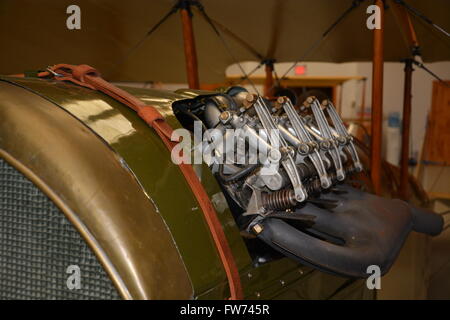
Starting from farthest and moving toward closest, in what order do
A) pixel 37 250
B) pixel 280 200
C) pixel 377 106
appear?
1. pixel 377 106
2. pixel 280 200
3. pixel 37 250

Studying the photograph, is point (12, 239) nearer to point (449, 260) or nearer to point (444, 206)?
point (449, 260)

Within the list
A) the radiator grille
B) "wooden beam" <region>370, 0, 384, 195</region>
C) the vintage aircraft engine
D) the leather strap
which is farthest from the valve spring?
"wooden beam" <region>370, 0, 384, 195</region>

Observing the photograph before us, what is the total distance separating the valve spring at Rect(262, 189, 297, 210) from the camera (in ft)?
4.16

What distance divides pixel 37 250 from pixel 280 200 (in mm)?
674

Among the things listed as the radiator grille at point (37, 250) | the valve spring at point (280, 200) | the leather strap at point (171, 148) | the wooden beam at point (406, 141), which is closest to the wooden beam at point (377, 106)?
the wooden beam at point (406, 141)

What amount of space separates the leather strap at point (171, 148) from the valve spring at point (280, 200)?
9.3 inches

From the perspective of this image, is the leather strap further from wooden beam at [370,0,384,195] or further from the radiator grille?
wooden beam at [370,0,384,195]

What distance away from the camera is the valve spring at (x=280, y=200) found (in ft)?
4.16

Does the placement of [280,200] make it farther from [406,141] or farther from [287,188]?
[406,141]

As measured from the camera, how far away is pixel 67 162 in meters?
0.91

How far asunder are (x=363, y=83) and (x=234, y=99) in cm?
822

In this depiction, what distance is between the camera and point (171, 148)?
44.0 inches

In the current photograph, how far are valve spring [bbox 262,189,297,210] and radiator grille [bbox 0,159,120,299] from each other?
56 cm

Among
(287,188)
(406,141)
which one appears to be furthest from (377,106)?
(287,188)
